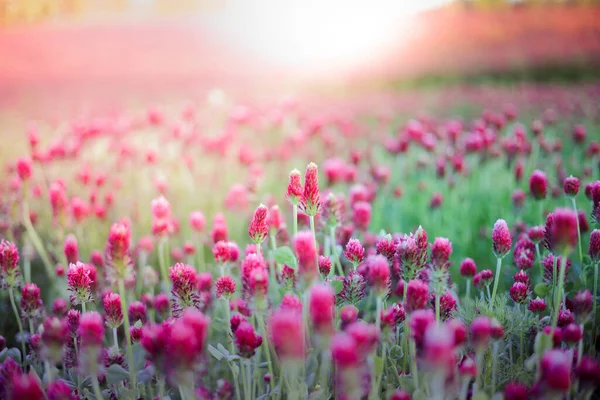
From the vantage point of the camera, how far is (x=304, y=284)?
4.24 ft

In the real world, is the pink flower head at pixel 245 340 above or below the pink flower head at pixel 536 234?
above

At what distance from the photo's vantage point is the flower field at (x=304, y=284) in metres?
1.22

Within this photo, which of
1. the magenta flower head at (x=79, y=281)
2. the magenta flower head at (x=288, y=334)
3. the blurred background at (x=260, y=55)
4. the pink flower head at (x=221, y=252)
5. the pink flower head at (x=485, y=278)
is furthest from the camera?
the blurred background at (x=260, y=55)

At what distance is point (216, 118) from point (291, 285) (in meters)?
4.84

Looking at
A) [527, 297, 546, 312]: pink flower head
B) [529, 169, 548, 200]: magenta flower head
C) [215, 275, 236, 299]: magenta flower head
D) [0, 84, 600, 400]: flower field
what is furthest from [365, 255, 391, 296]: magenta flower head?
[529, 169, 548, 200]: magenta flower head

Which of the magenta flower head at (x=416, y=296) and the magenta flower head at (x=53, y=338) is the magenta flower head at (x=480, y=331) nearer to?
the magenta flower head at (x=416, y=296)

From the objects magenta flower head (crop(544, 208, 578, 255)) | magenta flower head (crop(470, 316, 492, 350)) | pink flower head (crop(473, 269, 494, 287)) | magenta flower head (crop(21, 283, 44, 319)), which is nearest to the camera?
magenta flower head (crop(470, 316, 492, 350))

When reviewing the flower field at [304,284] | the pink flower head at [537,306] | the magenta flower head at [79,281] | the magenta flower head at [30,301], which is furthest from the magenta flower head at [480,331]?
the magenta flower head at [30,301]

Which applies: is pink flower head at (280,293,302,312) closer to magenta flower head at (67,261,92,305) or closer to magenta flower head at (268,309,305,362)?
magenta flower head at (268,309,305,362)

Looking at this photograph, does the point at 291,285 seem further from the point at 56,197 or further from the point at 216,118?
the point at 216,118

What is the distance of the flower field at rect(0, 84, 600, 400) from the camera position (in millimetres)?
1222

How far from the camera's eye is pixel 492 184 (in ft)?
13.5

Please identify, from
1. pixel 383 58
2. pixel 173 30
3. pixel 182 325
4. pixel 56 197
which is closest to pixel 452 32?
pixel 383 58

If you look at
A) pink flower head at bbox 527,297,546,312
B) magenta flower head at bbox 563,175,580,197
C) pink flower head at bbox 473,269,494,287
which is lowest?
pink flower head at bbox 527,297,546,312
